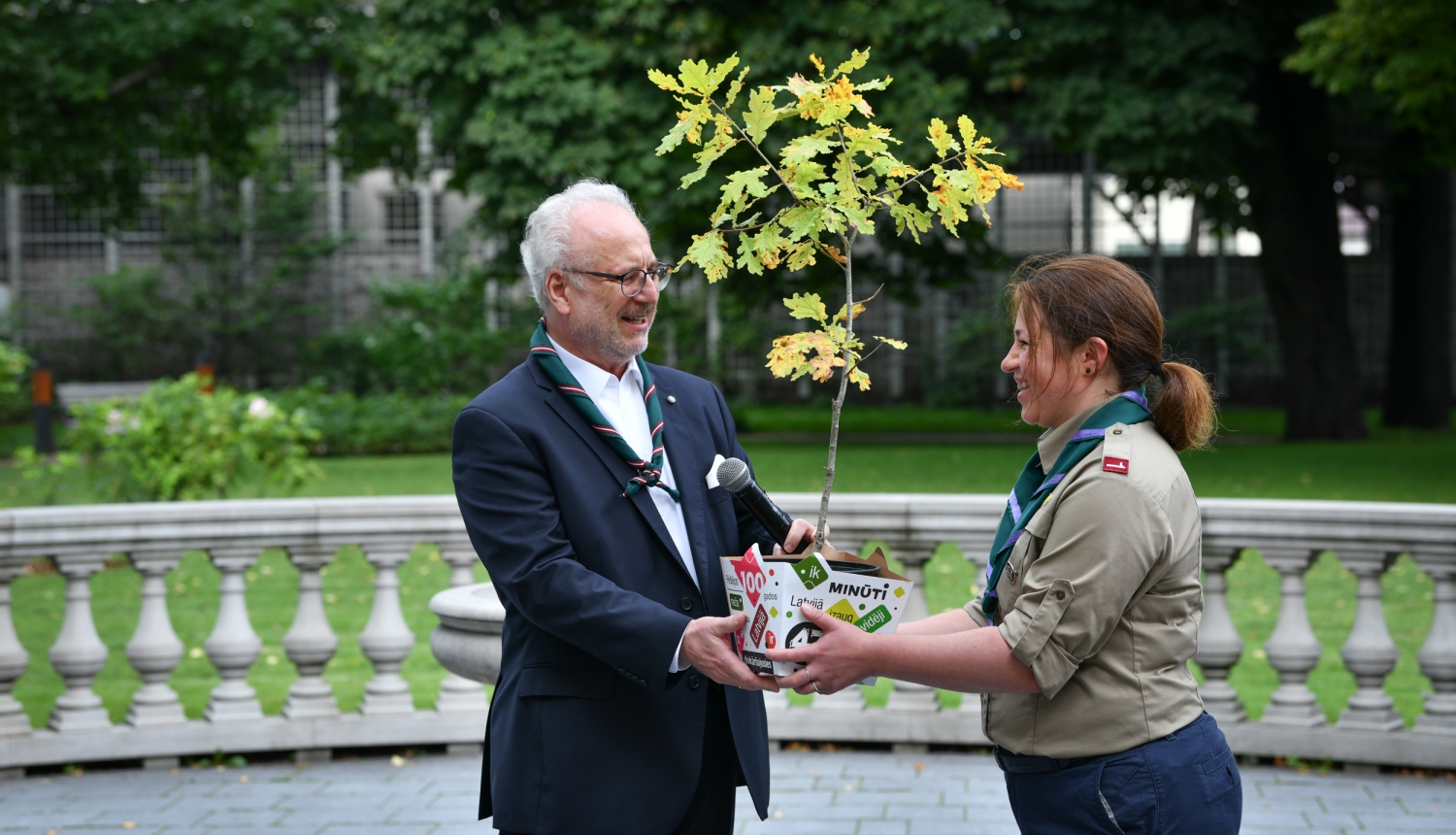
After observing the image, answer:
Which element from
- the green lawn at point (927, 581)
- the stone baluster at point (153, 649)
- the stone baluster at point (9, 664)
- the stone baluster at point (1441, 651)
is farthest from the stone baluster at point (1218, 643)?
the stone baluster at point (9, 664)

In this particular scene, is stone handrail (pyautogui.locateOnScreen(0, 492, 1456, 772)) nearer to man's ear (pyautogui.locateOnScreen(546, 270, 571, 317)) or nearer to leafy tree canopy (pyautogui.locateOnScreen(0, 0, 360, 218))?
man's ear (pyautogui.locateOnScreen(546, 270, 571, 317))

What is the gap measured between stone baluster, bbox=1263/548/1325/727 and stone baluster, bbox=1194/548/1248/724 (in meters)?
0.14

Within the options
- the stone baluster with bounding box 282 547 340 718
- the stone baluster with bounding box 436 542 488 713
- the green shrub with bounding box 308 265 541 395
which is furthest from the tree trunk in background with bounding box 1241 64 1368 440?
the stone baluster with bounding box 282 547 340 718

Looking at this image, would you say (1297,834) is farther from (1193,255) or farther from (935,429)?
(1193,255)

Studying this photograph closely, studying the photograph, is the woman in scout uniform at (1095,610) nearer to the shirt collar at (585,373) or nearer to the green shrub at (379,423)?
the shirt collar at (585,373)

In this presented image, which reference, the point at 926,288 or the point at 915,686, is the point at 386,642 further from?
the point at 926,288

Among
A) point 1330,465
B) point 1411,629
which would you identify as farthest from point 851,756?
point 1330,465

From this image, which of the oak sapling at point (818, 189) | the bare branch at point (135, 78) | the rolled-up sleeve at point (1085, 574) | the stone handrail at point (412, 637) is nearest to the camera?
the rolled-up sleeve at point (1085, 574)

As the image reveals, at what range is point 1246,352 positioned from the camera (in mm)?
27844

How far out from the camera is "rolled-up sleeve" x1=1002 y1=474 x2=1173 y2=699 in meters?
2.22

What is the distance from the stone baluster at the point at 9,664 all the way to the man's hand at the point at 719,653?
3942mm

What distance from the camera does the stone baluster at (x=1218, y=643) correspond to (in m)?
5.45

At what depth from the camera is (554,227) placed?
2.80 m

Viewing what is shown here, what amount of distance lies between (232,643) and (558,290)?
351cm
